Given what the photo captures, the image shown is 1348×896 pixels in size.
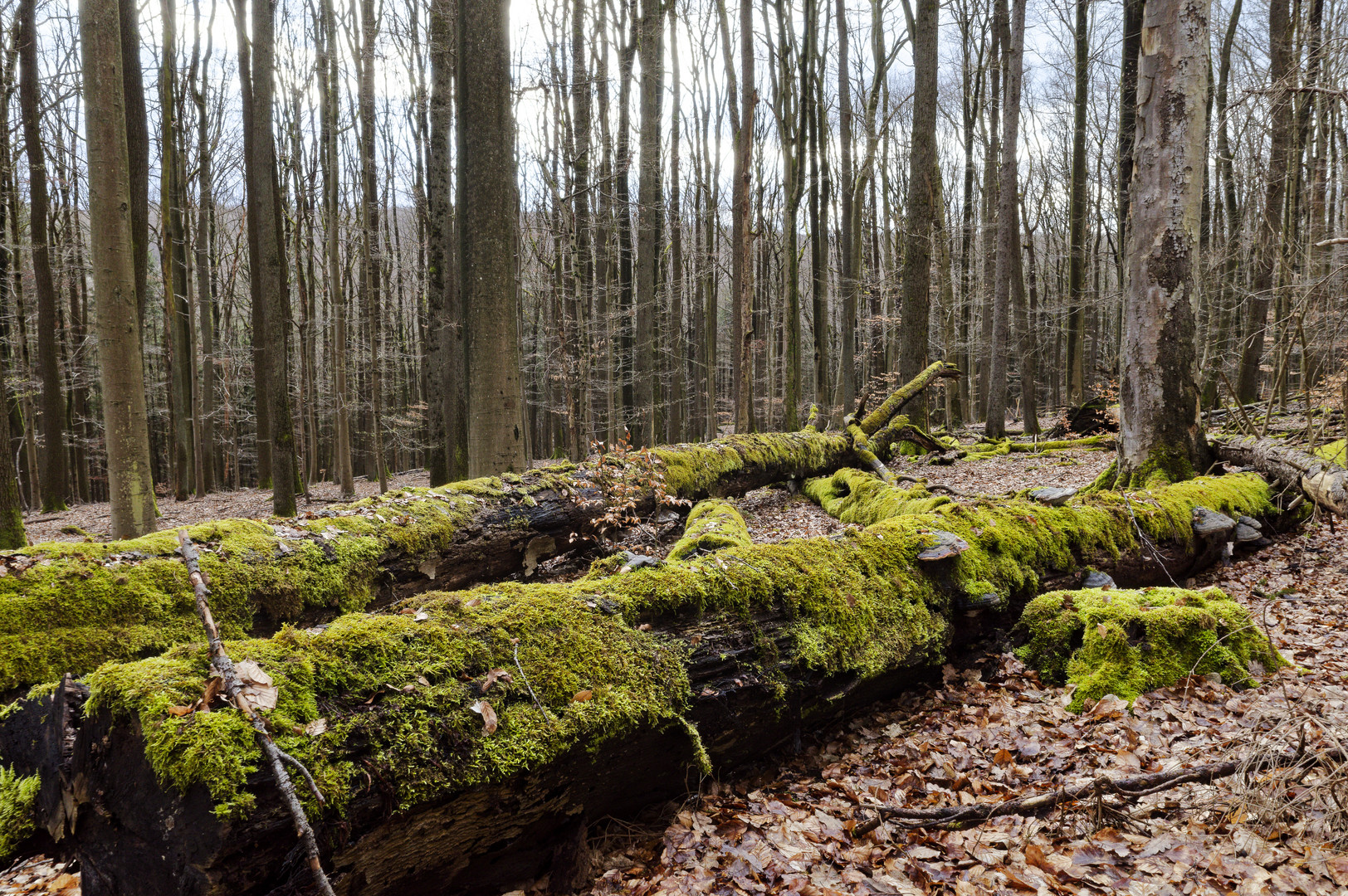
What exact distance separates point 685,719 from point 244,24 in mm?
15253

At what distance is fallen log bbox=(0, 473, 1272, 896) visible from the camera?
71.4 inches

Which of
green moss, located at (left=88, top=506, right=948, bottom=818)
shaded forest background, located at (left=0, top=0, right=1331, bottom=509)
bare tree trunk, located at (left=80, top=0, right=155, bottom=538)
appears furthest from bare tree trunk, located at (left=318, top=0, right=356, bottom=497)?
green moss, located at (left=88, top=506, right=948, bottom=818)

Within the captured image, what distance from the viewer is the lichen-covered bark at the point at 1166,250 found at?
614 centimetres

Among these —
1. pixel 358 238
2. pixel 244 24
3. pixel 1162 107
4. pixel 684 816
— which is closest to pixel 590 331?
pixel 244 24

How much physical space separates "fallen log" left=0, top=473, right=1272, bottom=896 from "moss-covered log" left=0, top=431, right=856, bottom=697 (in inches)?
77.9

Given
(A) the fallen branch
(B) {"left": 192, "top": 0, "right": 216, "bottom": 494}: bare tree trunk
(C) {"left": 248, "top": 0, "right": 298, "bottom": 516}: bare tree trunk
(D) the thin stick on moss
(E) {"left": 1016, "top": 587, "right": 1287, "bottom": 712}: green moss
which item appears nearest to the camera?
(D) the thin stick on moss

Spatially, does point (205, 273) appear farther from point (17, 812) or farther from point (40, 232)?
point (17, 812)

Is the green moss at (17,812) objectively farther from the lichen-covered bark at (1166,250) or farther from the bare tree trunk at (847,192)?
the bare tree trunk at (847,192)

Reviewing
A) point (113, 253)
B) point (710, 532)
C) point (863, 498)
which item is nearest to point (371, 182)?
point (113, 253)

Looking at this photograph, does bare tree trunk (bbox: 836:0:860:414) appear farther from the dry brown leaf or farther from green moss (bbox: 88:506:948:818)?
the dry brown leaf

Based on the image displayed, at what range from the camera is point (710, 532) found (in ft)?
17.7

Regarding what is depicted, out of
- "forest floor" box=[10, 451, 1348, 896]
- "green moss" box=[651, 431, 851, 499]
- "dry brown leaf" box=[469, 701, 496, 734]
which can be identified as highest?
"green moss" box=[651, 431, 851, 499]

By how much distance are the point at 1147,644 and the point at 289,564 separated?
561 cm

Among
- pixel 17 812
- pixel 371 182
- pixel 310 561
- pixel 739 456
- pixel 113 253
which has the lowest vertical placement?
pixel 17 812
